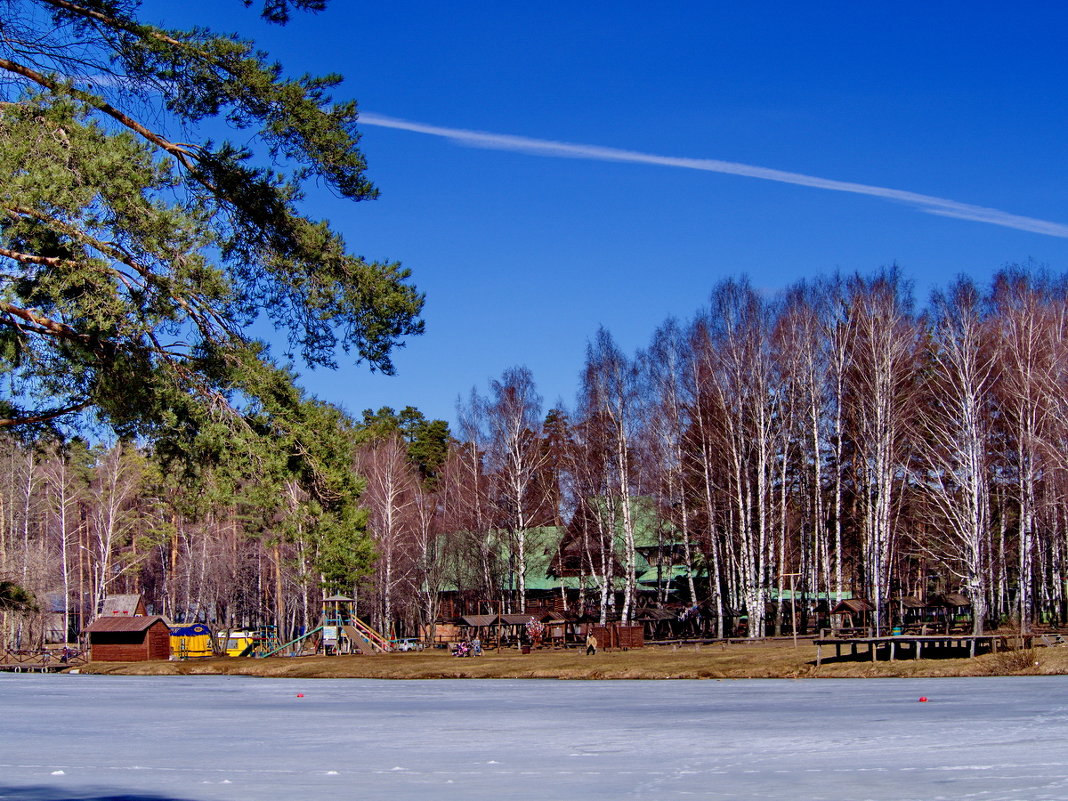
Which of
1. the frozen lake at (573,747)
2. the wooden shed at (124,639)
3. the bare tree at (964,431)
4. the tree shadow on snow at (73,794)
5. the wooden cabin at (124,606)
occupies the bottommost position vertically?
the wooden shed at (124,639)

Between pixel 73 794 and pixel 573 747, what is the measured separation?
5.75 m

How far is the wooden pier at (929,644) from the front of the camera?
31.2m

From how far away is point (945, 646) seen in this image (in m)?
36.2

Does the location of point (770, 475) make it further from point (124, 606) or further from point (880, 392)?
point (124, 606)

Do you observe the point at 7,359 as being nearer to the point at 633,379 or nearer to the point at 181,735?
the point at 181,735

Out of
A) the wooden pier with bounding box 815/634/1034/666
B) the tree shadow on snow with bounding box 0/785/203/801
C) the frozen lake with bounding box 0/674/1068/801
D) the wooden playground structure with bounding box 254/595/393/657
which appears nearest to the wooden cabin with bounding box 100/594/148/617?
the wooden playground structure with bounding box 254/595/393/657

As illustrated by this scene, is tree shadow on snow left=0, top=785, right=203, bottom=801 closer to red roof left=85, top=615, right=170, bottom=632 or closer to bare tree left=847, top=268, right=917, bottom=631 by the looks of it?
bare tree left=847, top=268, right=917, bottom=631

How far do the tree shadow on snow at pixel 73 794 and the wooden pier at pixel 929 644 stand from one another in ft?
81.8

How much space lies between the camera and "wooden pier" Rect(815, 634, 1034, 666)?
3125cm

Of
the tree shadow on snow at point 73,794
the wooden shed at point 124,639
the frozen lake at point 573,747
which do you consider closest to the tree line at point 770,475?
the wooden shed at point 124,639

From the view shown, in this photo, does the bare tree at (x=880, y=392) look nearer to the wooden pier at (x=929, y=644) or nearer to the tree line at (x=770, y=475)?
the tree line at (x=770, y=475)

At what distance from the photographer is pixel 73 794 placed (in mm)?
9055

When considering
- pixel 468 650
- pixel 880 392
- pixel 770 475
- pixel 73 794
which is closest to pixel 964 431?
pixel 880 392

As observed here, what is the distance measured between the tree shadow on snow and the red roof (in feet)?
162
